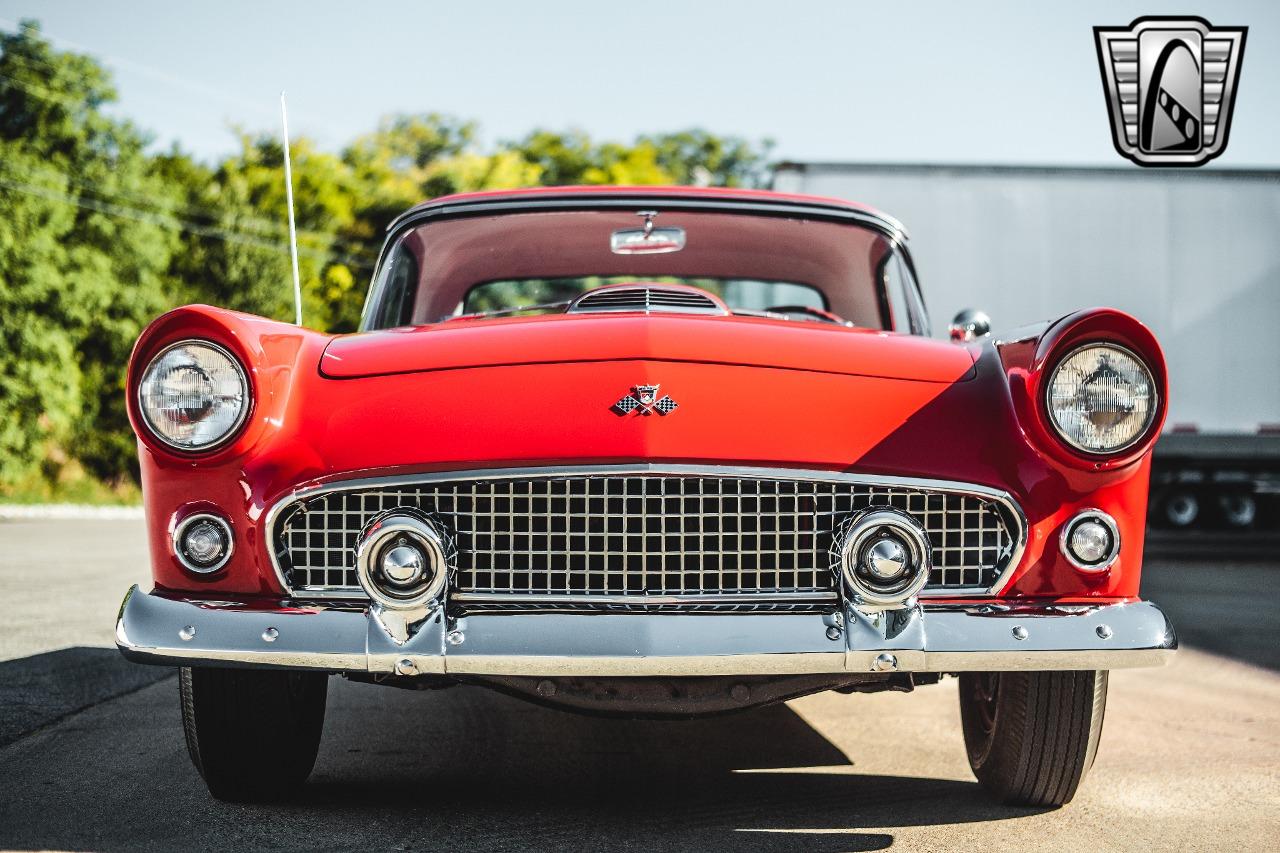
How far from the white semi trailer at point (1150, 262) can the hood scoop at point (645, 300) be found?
287 inches

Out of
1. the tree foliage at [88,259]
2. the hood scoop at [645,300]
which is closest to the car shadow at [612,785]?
the hood scoop at [645,300]

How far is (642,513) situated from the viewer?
2.53 metres

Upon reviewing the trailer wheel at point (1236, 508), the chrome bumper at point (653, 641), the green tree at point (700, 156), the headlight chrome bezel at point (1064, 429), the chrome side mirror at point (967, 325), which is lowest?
the trailer wheel at point (1236, 508)

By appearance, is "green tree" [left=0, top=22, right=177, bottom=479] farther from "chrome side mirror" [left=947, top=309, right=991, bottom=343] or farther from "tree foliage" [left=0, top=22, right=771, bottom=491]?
"chrome side mirror" [left=947, top=309, right=991, bottom=343]

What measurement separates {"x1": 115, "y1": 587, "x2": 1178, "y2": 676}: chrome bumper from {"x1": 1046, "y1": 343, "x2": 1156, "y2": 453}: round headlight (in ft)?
1.19

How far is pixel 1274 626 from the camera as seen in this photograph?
255 inches

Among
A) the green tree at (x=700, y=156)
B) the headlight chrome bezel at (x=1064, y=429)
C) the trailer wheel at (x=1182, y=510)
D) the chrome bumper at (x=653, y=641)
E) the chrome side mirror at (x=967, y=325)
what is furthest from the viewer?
the green tree at (x=700, y=156)

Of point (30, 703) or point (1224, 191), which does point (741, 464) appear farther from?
point (1224, 191)

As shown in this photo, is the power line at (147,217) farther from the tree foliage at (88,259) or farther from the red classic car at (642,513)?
the red classic car at (642,513)

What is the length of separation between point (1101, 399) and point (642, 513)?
0.98m

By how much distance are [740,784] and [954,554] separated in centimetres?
99

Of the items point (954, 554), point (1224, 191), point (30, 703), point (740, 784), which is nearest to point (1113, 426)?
point (954, 554)

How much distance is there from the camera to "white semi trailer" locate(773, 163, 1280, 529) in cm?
1052

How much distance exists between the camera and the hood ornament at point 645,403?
2541 mm
